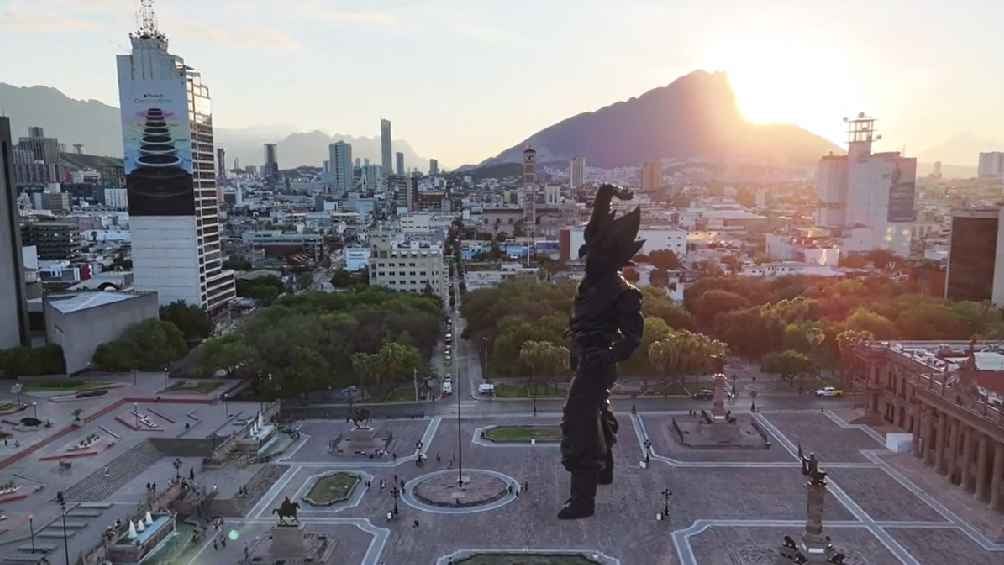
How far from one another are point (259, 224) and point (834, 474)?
158 metres

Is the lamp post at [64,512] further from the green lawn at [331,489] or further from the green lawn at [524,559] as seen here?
the green lawn at [524,559]

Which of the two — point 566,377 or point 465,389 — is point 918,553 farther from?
point 465,389

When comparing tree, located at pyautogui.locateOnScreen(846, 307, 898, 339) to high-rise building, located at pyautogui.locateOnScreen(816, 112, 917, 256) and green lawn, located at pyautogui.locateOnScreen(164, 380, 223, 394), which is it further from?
high-rise building, located at pyautogui.locateOnScreen(816, 112, 917, 256)

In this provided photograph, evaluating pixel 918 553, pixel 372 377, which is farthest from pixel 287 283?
pixel 918 553

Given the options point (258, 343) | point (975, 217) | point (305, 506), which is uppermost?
point (975, 217)

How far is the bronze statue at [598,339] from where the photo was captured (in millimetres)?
22781

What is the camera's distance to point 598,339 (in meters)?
23.2

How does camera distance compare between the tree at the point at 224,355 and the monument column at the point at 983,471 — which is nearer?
the monument column at the point at 983,471

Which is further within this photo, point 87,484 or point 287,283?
point 287,283

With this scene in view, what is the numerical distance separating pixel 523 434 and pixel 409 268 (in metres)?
46.8

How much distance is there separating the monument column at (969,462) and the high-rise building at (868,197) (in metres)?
103

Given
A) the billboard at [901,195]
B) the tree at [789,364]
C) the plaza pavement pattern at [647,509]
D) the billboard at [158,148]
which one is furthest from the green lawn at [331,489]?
the billboard at [901,195]

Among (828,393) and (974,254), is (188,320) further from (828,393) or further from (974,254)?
(974,254)

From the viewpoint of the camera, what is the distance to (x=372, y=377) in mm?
51875
